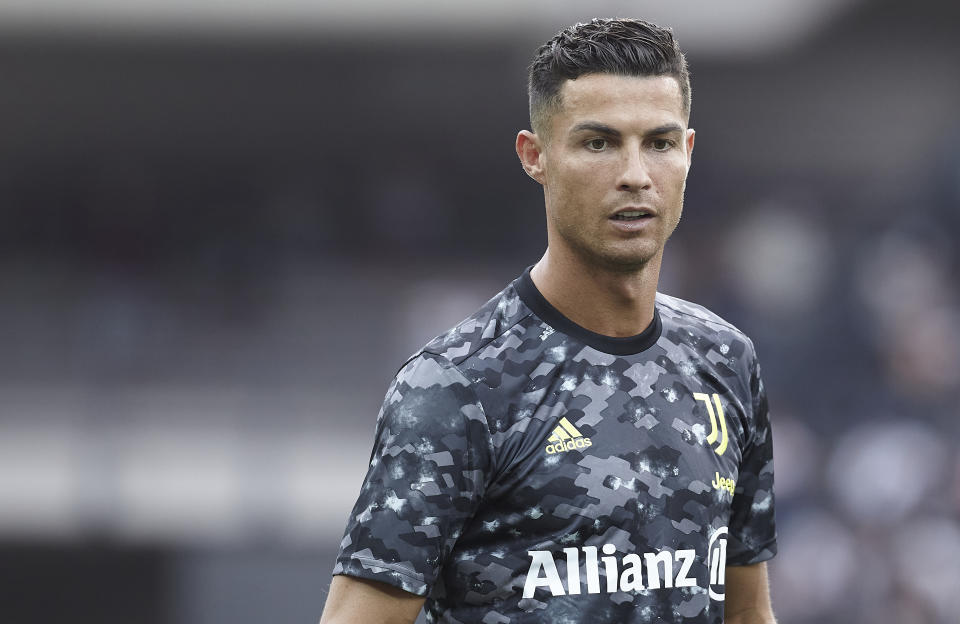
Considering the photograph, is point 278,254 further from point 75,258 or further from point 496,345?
point 496,345

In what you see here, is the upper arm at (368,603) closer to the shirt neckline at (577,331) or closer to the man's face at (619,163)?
the shirt neckline at (577,331)

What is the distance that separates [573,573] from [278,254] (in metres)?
10.9

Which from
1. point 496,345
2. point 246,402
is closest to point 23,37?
point 246,402

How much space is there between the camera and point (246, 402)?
1181cm

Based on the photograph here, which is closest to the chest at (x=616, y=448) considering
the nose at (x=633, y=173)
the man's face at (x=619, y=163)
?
the man's face at (x=619, y=163)

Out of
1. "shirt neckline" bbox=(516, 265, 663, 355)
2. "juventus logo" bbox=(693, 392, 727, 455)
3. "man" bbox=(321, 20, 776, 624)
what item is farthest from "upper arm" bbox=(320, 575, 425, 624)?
"juventus logo" bbox=(693, 392, 727, 455)

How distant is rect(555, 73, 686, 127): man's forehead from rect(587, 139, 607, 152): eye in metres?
0.05

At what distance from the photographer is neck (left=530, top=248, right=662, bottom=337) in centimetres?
256

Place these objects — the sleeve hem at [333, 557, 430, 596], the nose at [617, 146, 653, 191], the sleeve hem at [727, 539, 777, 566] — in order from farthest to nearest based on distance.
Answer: the sleeve hem at [727, 539, 777, 566] < the nose at [617, 146, 653, 191] < the sleeve hem at [333, 557, 430, 596]

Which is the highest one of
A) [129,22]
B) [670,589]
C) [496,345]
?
[129,22]

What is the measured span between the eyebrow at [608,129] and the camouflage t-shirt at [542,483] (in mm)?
361

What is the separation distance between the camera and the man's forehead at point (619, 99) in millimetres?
2445

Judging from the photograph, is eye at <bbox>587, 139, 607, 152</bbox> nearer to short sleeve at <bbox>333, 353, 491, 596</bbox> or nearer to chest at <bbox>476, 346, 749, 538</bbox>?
chest at <bbox>476, 346, 749, 538</bbox>

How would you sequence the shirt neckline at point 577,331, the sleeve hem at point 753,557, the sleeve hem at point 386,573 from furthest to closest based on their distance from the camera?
the sleeve hem at point 753,557, the shirt neckline at point 577,331, the sleeve hem at point 386,573
